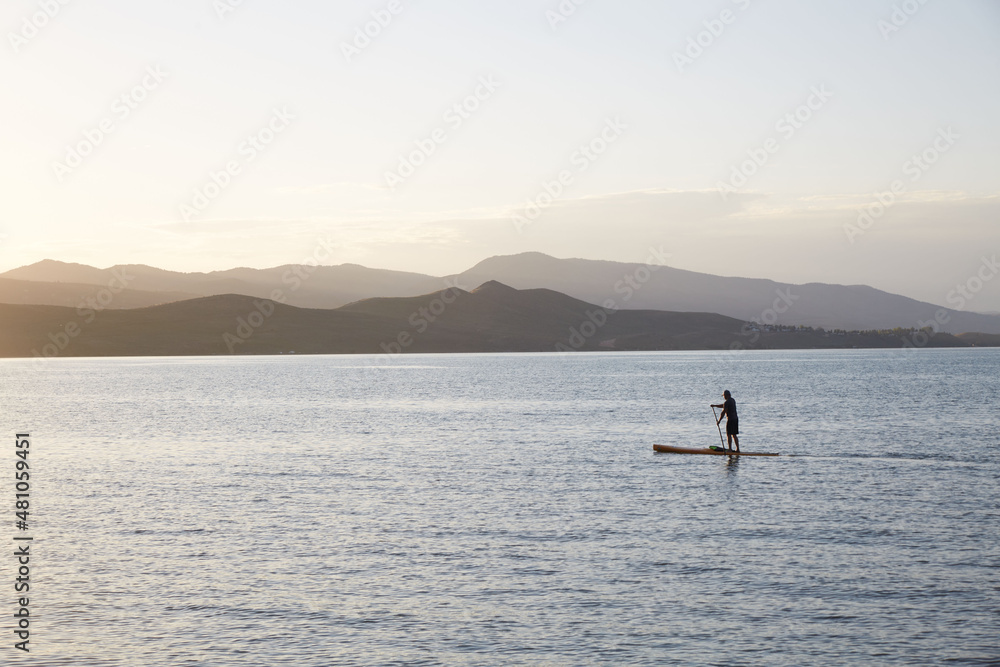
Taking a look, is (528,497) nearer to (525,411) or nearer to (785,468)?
(785,468)

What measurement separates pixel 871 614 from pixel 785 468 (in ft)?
78.1

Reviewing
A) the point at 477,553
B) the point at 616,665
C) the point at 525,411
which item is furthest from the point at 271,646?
the point at 525,411

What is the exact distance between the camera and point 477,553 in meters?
23.2

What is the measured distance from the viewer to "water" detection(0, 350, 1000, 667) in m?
16.5

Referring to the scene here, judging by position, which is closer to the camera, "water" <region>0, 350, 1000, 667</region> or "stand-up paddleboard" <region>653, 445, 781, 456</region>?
"water" <region>0, 350, 1000, 667</region>

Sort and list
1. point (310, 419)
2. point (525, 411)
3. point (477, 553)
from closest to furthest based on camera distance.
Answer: point (477, 553), point (310, 419), point (525, 411)

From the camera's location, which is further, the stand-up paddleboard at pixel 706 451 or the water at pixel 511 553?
the stand-up paddleboard at pixel 706 451

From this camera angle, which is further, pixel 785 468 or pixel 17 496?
Answer: pixel 785 468

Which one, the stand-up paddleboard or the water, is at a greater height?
the stand-up paddleboard

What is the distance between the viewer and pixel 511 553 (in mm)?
23266

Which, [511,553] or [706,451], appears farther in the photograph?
[706,451]

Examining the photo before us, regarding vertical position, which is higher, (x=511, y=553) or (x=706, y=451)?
(x=706, y=451)

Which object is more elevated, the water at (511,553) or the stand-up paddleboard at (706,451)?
the stand-up paddleboard at (706,451)

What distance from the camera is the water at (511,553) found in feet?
54.1
